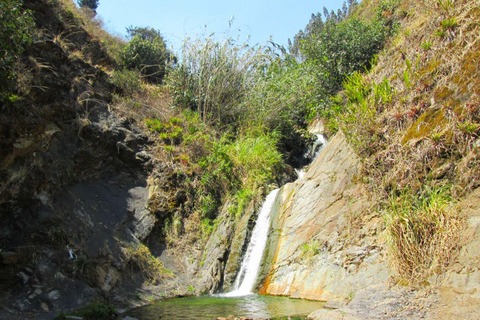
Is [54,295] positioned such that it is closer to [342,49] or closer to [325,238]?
[325,238]

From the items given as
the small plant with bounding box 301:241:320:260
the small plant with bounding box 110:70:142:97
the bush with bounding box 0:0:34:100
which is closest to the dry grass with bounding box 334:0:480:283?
the small plant with bounding box 301:241:320:260

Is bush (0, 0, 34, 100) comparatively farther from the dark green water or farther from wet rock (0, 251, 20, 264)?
the dark green water

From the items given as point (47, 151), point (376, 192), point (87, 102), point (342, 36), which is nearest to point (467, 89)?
point (376, 192)

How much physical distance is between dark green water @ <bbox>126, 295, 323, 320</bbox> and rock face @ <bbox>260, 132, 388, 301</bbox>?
460 millimetres

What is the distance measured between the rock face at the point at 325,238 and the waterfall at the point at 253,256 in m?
0.26

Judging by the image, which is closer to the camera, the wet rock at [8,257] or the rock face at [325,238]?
the wet rock at [8,257]

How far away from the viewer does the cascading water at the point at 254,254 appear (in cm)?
725

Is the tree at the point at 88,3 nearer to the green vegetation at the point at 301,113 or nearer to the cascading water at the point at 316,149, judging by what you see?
the green vegetation at the point at 301,113

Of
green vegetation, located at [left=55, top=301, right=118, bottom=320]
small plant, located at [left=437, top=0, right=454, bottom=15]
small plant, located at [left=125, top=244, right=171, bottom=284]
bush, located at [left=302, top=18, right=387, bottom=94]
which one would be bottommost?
green vegetation, located at [left=55, top=301, right=118, bottom=320]

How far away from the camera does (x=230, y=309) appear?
526 centimetres

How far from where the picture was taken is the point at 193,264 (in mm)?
8492

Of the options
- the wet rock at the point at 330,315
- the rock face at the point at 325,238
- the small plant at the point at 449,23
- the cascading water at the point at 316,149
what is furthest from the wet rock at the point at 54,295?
the cascading water at the point at 316,149

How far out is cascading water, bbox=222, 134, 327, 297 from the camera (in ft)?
23.8

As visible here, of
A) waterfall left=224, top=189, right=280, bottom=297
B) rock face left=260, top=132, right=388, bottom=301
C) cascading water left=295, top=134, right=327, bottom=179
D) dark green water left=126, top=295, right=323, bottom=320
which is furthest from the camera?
cascading water left=295, top=134, right=327, bottom=179
